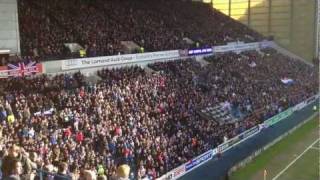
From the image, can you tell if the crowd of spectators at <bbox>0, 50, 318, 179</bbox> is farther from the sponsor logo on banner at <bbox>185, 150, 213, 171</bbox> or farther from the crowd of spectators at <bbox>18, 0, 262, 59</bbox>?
the crowd of spectators at <bbox>18, 0, 262, 59</bbox>

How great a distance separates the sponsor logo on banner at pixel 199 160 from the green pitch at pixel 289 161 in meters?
2.16

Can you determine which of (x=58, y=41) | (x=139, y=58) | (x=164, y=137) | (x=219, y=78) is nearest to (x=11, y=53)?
(x=58, y=41)

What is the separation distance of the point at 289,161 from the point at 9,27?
66.1ft

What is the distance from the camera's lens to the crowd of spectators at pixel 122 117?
22.0 meters

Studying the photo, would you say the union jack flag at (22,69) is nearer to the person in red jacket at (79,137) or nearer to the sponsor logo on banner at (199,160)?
the person in red jacket at (79,137)

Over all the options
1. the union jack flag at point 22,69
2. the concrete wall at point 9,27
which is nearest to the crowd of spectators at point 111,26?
the concrete wall at point 9,27

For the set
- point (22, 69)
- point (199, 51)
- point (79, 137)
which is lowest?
point (79, 137)

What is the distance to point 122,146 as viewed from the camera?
2555cm

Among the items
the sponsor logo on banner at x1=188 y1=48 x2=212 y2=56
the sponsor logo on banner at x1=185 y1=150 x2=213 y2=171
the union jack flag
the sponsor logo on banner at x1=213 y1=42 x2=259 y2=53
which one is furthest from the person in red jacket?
the sponsor logo on banner at x1=213 y1=42 x2=259 y2=53

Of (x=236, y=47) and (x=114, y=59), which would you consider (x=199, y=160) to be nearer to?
(x=114, y=59)

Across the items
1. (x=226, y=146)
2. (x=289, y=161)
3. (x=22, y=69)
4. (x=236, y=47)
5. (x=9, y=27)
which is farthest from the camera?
(x=236, y=47)

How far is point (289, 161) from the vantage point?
110ft

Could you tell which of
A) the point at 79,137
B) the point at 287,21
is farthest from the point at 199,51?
the point at 287,21

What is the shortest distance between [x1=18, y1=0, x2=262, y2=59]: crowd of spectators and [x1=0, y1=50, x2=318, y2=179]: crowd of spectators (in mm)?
2554
